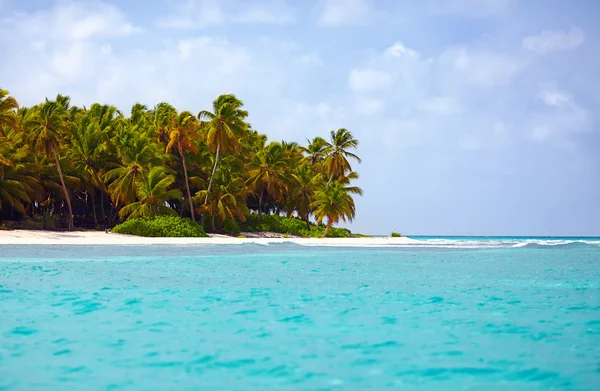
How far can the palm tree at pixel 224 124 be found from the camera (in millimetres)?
39406

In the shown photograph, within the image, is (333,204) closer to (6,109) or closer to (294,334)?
(6,109)

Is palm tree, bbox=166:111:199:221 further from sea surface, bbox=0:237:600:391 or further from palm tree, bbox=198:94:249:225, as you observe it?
sea surface, bbox=0:237:600:391

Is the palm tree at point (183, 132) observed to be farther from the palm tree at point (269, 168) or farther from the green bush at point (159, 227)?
the palm tree at point (269, 168)

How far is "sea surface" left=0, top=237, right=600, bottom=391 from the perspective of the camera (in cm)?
523

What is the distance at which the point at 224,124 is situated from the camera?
39.4 meters

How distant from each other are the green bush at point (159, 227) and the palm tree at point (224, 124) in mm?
4366

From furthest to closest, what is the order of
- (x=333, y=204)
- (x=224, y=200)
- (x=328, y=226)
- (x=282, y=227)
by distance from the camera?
(x=282, y=227) < (x=328, y=226) < (x=333, y=204) < (x=224, y=200)

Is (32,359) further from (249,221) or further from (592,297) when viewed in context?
(249,221)

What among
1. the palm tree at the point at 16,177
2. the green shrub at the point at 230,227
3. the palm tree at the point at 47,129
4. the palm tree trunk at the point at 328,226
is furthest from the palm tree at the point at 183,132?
the palm tree trunk at the point at 328,226

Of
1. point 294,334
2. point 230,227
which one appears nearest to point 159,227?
point 230,227

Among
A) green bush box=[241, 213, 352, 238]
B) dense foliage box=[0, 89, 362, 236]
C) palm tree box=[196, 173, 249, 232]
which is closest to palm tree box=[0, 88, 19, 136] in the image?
dense foliage box=[0, 89, 362, 236]

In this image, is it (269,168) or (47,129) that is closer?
(47,129)

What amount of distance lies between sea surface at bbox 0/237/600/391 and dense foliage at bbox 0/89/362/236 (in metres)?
24.0

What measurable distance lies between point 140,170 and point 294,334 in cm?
3186
